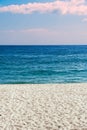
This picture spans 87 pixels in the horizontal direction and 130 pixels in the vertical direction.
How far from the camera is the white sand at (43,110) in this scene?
34.7ft

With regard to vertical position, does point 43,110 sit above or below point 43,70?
above

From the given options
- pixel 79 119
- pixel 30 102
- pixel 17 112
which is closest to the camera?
pixel 79 119

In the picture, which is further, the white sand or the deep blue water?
the deep blue water

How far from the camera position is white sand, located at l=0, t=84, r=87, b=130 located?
1059 centimetres

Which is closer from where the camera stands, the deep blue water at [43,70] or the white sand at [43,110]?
the white sand at [43,110]

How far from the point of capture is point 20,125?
34.9ft

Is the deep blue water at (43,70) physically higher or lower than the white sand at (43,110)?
lower

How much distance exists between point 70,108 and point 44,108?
1109 millimetres

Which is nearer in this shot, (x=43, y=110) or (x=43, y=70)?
(x=43, y=110)

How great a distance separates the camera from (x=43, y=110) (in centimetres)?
1236

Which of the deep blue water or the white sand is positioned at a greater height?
the white sand

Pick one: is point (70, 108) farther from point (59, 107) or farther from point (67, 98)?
point (67, 98)

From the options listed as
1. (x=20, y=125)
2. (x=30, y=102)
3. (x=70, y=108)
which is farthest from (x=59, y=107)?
(x=20, y=125)

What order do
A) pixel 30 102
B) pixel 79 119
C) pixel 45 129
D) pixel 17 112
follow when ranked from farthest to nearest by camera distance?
pixel 30 102
pixel 17 112
pixel 79 119
pixel 45 129
